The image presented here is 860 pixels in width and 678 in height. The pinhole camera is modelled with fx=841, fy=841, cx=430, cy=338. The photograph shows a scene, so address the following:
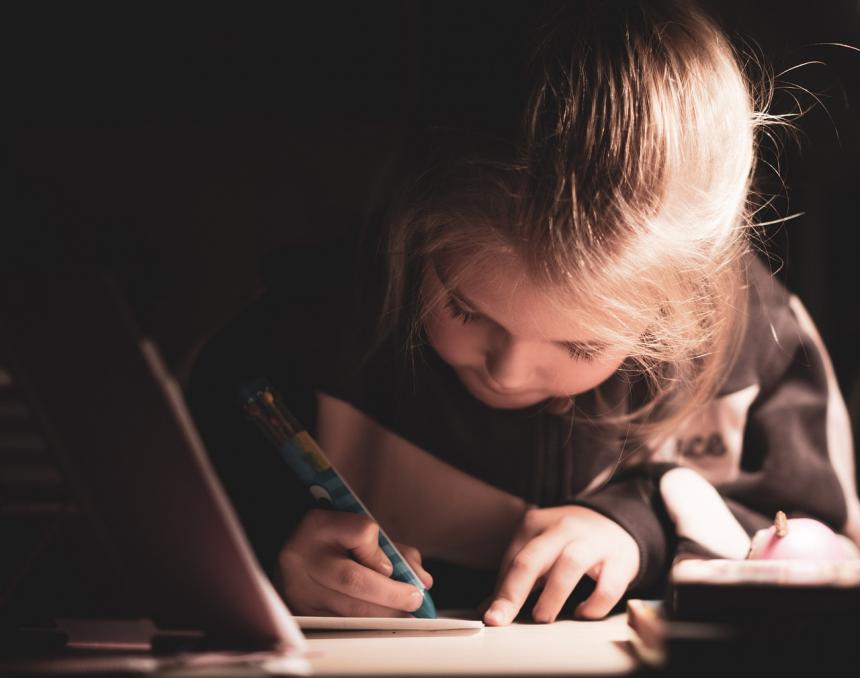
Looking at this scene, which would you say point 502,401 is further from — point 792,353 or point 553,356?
point 792,353

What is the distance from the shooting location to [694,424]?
2.51ft

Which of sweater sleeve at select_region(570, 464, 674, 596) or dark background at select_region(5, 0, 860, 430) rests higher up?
dark background at select_region(5, 0, 860, 430)

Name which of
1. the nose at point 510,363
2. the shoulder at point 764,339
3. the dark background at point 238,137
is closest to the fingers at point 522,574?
the nose at point 510,363

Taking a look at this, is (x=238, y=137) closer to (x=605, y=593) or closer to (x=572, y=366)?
(x=572, y=366)

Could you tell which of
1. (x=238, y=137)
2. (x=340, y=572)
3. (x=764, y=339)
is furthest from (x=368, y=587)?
(x=238, y=137)

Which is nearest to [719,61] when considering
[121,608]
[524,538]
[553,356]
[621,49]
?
[621,49]

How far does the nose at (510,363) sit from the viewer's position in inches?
23.6

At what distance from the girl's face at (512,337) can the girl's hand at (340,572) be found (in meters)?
0.15

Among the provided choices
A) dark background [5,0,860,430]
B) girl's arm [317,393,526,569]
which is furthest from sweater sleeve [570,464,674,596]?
dark background [5,0,860,430]

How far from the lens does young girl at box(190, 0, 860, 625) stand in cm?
54

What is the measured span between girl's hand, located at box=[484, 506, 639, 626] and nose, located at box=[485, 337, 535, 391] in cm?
11

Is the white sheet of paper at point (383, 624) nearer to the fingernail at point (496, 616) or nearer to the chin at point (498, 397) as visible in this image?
the fingernail at point (496, 616)

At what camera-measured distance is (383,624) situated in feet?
1.76

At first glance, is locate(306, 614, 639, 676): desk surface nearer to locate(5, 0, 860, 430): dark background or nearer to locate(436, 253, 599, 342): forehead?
locate(436, 253, 599, 342): forehead
